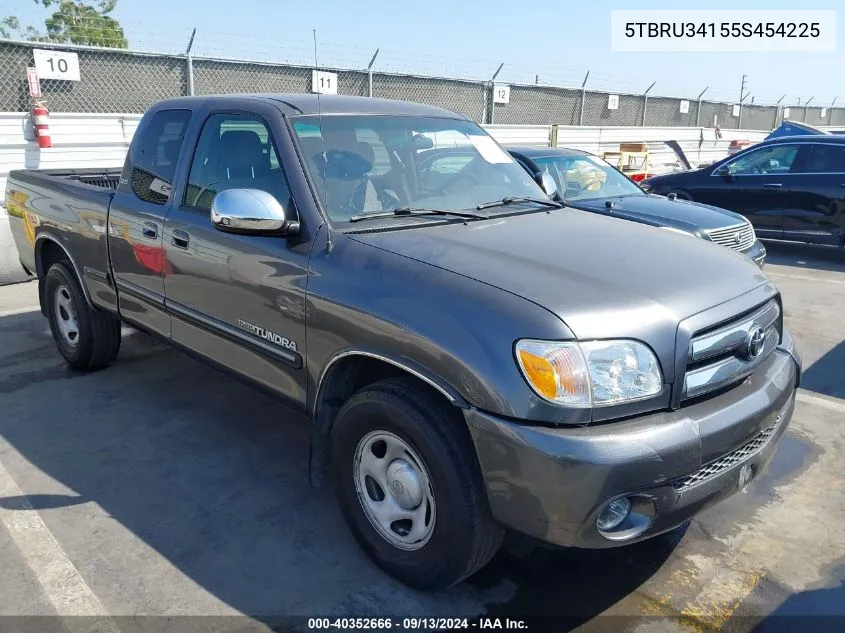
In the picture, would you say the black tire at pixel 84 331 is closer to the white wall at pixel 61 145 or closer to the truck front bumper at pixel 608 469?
the white wall at pixel 61 145

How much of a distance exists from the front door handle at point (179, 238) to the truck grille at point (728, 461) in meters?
2.63

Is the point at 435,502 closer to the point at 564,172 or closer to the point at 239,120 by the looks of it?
the point at 239,120

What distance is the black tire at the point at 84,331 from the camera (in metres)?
4.89

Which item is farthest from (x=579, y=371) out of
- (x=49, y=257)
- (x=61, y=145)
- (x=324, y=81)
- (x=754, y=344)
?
(x=324, y=81)

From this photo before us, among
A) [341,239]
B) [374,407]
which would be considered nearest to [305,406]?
[374,407]

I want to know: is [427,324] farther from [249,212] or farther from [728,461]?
[728,461]

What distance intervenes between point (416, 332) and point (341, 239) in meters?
0.66

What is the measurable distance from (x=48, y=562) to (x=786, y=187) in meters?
9.70

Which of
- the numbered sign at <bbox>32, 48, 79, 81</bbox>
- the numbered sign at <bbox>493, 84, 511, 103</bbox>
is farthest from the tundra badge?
the numbered sign at <bbox>493, 84, 511, 103</bbox>

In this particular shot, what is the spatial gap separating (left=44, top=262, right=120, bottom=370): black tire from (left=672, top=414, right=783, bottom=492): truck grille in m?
3.89

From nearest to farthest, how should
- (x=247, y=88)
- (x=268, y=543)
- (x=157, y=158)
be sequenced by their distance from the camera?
(x=268, y=543), (x=157, y=158), (x=247, y=88)

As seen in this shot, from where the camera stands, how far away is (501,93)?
15.6m

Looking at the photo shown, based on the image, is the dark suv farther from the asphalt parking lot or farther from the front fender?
the front fender

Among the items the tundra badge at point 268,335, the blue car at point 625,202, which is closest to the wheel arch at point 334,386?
the tundra badge at point 268,335
